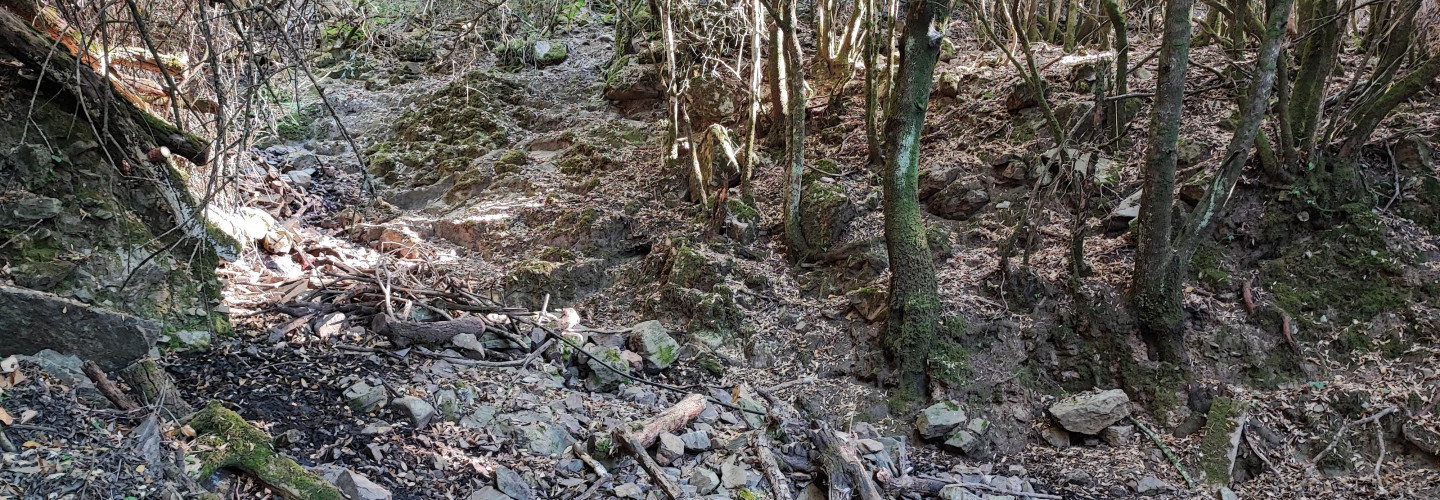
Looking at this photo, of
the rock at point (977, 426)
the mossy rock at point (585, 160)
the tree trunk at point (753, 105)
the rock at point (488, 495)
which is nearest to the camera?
the rock at point (488, 495)

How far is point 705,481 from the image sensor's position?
12.3 feet

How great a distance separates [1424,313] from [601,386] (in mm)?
5335

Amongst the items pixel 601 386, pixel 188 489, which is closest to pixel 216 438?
pixel 188 489

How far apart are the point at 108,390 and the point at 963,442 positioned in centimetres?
454

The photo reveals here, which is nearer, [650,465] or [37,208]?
[650,465]

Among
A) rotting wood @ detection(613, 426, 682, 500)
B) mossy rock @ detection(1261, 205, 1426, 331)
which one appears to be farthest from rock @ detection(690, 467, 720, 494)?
mossy rock @ detection(1261, 205, 1426, 331)

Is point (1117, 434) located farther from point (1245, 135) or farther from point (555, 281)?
point (555, 281)

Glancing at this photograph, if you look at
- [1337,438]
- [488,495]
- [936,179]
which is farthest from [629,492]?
[936,179]

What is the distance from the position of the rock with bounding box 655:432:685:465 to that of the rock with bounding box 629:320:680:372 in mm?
1174

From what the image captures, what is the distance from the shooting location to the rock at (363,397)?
146 inches

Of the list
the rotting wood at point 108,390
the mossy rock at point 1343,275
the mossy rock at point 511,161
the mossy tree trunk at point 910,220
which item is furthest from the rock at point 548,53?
the mossy rock at point 1343,275

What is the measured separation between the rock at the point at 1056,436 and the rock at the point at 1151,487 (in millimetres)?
488

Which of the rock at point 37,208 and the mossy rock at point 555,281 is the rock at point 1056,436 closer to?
the mossy rock at point 555,281

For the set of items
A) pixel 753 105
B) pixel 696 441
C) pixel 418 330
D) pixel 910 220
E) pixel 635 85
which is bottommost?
pixel 696 441
